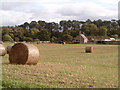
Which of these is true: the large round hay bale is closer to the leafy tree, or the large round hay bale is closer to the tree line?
the tree line

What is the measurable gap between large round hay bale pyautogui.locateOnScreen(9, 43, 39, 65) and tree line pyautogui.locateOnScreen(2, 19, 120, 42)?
239ft

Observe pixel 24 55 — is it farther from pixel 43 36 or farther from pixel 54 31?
pixel 54 31

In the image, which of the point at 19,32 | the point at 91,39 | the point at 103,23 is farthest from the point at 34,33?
the point at 103,23

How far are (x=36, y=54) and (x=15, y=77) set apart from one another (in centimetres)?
545

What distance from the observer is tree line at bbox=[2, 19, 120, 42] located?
98.1 m

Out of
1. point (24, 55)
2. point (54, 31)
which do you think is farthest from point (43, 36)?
point (24, 55)

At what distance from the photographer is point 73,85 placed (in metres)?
8.22

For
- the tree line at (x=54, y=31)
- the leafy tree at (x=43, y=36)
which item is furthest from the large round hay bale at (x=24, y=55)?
the leafy tree at (x=43, y=36)

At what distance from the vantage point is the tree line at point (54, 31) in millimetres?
98144

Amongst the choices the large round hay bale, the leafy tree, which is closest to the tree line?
the leafy tree

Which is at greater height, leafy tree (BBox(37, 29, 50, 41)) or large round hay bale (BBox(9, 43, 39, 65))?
large round hay bale (BBox(9, 43, 39, 65))

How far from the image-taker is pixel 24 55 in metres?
14.3

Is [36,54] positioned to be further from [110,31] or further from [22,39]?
[110,31]

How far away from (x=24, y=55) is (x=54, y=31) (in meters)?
109
